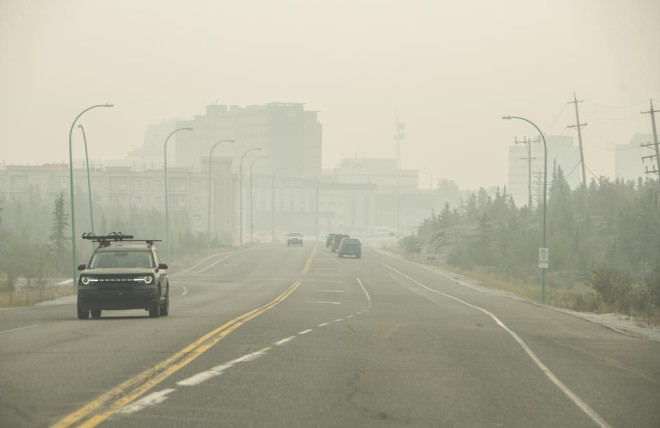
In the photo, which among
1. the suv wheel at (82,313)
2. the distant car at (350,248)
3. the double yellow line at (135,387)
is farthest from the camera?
the distant car at (350,248)

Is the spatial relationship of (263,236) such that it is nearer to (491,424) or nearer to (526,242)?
(526,242)

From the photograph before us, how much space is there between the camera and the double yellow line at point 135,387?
30.4 feet

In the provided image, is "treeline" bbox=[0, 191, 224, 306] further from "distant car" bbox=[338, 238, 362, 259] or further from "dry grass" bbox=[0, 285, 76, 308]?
"distant car" bbox=[338, 238, 362, 259]

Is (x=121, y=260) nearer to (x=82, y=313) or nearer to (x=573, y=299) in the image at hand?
(x=82, y=313)

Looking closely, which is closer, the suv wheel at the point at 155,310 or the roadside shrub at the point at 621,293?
the suv wheel at the point at 155,310

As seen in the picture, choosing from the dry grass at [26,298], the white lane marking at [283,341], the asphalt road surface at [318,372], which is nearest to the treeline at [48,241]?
the dry grass at [26,298]

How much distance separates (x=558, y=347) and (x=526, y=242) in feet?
191

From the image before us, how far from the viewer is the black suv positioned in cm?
2198

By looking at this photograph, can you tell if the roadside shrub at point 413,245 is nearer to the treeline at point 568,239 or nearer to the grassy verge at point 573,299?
the treeline at point 568,239

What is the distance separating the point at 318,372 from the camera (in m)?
13.0

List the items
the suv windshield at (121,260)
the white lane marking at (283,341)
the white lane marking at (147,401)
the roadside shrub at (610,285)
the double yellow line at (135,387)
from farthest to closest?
the roadside shrub at (610,285) < the suv windshield at (121,260) < the white lane marking at (283,341) < the white lane marking at (147,401) < the double yellow line at (135,387)

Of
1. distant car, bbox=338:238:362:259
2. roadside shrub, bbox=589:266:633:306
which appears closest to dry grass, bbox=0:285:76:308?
roadside shrub, bbox=589:266:633:306

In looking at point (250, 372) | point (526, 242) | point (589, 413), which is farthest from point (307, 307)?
point (526, 242)

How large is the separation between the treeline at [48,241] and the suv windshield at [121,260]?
34.2 ft
